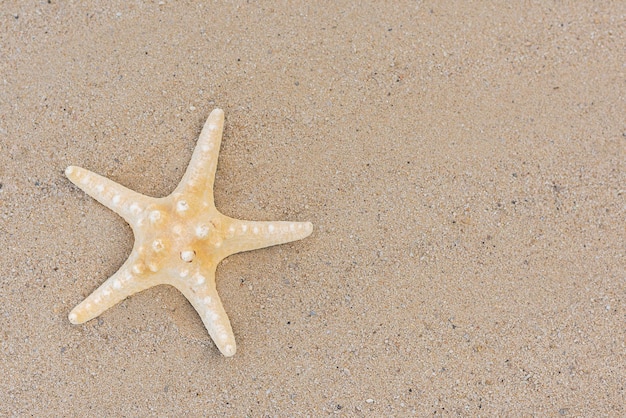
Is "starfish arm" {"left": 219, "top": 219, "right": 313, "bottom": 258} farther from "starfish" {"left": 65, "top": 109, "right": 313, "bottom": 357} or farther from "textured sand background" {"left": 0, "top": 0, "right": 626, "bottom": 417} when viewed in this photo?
"textured sand background" {"left": 0, "top": 0, "right": 626, "bottom": 417}

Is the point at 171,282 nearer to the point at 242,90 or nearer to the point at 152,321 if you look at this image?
the point at 152,321

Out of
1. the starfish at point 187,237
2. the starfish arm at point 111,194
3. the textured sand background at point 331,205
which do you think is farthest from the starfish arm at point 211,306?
the starfish arm at point 111,194

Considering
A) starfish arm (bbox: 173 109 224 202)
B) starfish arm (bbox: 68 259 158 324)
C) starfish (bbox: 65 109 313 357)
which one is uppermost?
starfish arm (bbox: 173 109 224 202)

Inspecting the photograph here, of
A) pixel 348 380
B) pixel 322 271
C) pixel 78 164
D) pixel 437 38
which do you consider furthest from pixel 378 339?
pixel 78 164

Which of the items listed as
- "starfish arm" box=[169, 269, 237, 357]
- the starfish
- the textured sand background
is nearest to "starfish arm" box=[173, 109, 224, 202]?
the starfish

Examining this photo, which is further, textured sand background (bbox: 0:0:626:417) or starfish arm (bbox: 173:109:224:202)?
textured sand background (bbox: 0:0:626:417)

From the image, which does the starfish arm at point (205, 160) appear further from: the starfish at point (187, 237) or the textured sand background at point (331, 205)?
the textured sand background at point (331, 205)

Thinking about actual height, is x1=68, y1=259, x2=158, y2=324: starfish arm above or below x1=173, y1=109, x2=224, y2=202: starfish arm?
below
